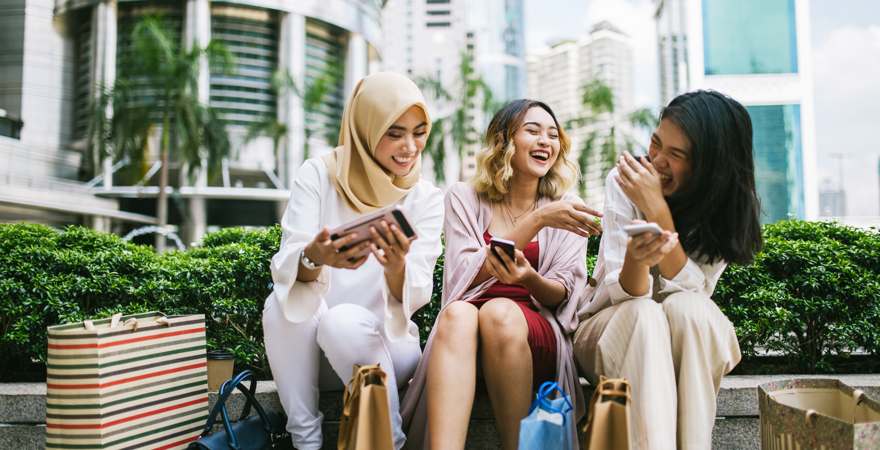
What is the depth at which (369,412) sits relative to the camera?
1.94 m

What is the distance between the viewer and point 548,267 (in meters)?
2.92

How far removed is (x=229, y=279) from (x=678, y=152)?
7.80ft

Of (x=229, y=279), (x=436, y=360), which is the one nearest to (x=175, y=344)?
(x=436, y=360)

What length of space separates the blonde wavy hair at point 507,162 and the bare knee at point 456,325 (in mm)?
894

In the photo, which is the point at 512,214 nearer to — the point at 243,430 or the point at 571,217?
the point at 571,217

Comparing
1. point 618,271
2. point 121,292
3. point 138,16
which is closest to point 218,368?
point 121,292

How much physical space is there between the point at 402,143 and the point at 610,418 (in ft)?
4.40

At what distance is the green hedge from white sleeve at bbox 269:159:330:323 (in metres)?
1.06

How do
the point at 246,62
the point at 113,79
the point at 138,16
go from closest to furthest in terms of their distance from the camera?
the point at 113,79
the point at 138,16
the point at 246,62

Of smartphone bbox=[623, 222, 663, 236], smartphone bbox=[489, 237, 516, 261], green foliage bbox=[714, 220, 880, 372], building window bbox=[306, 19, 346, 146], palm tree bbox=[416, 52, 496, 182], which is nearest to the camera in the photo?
smartphone bbox=[623, 222, 663, 236]

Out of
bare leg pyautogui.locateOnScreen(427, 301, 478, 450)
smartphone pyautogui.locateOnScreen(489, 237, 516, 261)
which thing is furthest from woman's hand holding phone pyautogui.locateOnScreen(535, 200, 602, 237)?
bare leg pyautogui.locateOnScreen(427, 301, 478, 450)

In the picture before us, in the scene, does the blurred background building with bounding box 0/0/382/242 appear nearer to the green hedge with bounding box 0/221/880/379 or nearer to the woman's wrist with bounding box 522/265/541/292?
the green hedge with bounding box 0/221/880/379

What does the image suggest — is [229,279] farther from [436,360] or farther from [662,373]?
[662,373]

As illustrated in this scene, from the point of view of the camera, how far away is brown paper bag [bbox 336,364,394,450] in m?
1.92
